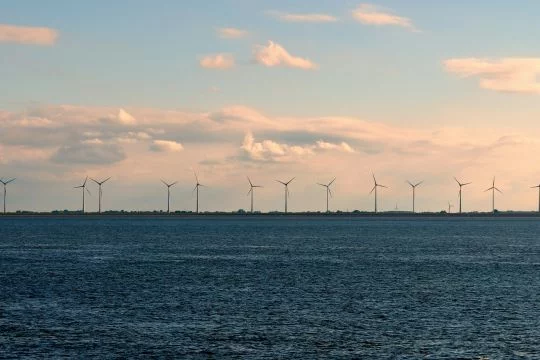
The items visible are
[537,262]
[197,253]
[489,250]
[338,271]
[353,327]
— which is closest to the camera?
[353,327]

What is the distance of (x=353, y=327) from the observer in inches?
2729

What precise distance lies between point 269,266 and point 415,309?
52.5 m

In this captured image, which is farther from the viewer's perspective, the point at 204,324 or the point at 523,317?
the point at 523,317

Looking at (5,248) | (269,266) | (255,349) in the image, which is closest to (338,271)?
(269,266)

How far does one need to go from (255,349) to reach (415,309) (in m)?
25.1

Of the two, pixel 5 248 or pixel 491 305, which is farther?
pixel 5 248

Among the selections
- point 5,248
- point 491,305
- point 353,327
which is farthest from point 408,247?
point 353,327

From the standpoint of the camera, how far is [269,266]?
131 m

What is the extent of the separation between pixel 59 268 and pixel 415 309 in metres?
63.6

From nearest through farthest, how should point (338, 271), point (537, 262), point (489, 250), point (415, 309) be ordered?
1. point (415, 309)
2. point (338, 271)
3. point (537, 262)
4. point (489, 250)

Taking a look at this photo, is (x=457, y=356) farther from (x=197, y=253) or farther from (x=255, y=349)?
(x=197, y=253)

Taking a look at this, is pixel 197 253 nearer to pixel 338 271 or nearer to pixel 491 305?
pixel 338 271

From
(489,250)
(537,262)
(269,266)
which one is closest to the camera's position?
(269,266)

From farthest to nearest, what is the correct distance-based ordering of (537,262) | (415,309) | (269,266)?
(537,262) < (269,266) < (415,309)
